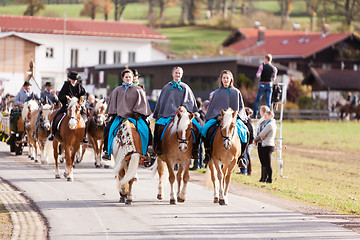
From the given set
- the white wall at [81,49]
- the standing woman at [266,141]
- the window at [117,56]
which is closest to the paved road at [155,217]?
the standing woman at [266,141]

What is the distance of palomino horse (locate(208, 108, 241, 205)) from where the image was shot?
45.7 feet

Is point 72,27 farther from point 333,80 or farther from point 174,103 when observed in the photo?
point 174,103

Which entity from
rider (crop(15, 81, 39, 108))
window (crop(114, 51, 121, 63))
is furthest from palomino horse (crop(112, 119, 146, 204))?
window (crop(114, 51, 121, 63))

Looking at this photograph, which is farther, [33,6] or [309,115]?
[33,6]

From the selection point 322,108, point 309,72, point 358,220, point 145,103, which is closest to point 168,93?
point 145,103

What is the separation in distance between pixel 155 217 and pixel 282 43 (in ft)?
241

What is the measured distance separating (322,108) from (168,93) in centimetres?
4732

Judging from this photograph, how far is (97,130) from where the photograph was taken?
2189 cm

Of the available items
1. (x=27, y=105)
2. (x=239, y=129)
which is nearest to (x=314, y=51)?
(x=27, y=105)

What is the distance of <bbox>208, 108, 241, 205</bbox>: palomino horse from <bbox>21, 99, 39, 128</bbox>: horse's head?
1066 centimetres

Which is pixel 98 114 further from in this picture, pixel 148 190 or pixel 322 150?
pixel 322 150

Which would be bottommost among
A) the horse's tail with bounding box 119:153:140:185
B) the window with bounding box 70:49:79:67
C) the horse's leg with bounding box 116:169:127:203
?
the horse's leg with bounding box 116:169:127:203

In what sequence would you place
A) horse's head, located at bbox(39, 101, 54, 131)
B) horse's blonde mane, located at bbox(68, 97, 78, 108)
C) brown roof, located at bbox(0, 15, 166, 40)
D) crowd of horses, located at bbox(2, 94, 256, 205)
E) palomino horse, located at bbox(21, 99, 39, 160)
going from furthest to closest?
brown roof, located at bbox(0, 15, 166, 40) < palomino horse, located at bbox(21, 99, 39, 160) < horse's head, located at bbox(39, 101, 54, 131) < horse's blonde mane, located at bbox(68, 97, 78, 108) < crowd of horses, located at bbox(2, 94, 256, 205)

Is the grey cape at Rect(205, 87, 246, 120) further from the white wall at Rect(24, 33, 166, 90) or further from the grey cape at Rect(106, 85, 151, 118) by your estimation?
the white wall at Rect(24, 33, 166, 90)
